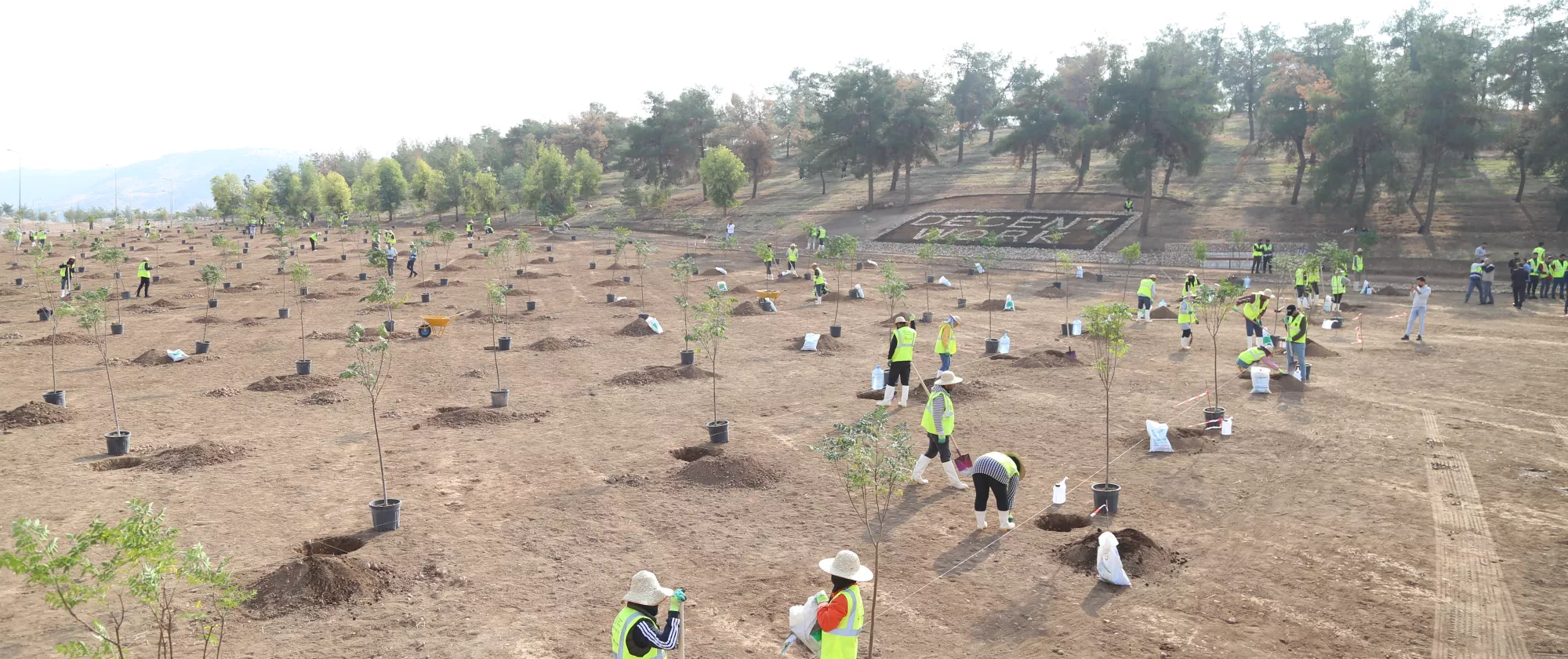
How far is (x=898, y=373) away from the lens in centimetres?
1636

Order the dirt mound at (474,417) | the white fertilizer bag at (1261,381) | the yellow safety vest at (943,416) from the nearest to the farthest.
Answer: the yellow safety vest at (943,416) → the dirt mound at (474,417) → the white fertilizer bag at (1261,381)

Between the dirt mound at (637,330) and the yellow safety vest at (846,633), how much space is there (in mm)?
19057

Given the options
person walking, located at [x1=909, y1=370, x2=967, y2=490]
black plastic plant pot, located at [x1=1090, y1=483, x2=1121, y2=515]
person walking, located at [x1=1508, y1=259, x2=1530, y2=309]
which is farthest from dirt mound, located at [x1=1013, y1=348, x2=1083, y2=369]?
person walking, located at [x1=1508, y1=259, x2=1530, y2=309]

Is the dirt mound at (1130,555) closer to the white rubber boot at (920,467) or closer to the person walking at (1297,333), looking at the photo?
the white rubber boot at (920,467)

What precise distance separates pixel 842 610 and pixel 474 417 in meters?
11.5

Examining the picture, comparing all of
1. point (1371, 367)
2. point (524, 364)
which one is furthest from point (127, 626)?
point (1371, 367)

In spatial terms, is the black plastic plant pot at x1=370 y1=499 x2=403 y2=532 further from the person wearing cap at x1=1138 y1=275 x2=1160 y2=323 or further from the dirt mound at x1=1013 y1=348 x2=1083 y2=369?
the person wearing cap at x1=1138 y1=275 x2=1160 y2=323

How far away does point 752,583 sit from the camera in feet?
30.2

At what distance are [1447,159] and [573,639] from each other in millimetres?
49857

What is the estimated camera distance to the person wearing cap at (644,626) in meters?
5.80

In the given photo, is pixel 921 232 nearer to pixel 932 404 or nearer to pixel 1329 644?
pixel 932 404

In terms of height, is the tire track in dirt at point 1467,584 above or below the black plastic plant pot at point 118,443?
below

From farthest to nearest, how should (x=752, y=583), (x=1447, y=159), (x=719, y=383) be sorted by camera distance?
(x=1447, y=159)
(x=719, y=383)
(x=752, y=583)

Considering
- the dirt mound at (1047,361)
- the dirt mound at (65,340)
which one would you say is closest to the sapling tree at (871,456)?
the dirt mound at (1047,361)
